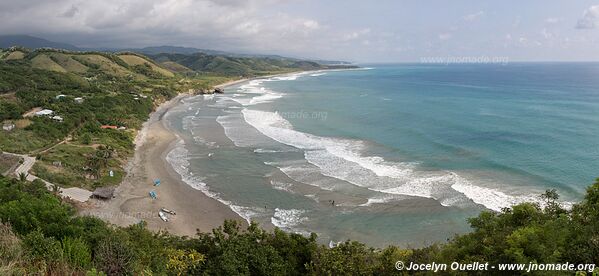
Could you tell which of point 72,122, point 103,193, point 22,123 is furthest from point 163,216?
point 22,123

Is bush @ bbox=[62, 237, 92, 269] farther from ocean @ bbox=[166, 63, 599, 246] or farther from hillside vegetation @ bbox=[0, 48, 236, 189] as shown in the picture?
hillside vegetation @ bbox=[0, 48, 236, 189]

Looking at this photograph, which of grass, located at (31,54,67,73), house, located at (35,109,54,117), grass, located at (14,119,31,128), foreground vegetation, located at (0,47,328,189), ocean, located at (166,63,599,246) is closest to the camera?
ocean, located at (166,63,599,246)

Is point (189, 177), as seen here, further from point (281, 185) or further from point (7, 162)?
point (7, 162)

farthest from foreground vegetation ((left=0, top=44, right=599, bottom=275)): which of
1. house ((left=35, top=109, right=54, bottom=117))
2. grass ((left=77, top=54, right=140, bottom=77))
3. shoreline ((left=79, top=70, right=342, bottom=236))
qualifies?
grass ((left=77, top=54, right=140, bottom=77))

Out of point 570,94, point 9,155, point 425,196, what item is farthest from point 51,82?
point 570,94

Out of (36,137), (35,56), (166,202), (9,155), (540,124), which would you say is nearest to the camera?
(166,202)

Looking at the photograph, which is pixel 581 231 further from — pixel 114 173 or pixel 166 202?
pixel 114 173

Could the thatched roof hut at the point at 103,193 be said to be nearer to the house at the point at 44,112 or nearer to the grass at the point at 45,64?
the house at the point at 44,112
